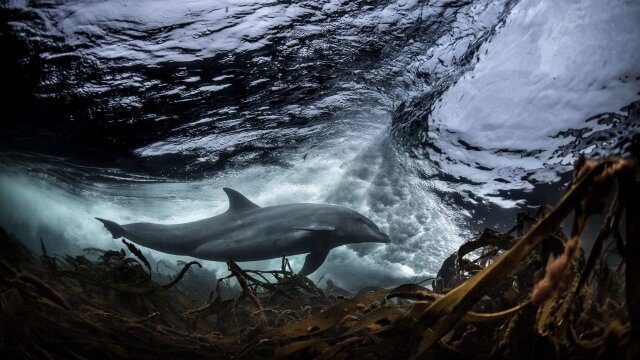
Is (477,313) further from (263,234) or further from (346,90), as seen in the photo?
(263,234)

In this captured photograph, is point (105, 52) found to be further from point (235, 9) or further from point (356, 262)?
point (356, 262)

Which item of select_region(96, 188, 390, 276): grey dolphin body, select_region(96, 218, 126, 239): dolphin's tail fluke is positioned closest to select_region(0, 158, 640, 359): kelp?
select_region(96, 188, 390, 276): grey dolphin body

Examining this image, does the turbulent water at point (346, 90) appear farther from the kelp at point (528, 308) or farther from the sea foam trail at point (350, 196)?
the kelp at point (528, 308)

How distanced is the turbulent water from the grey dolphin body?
3271 mm

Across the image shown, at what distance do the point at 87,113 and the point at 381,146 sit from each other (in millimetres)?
10655

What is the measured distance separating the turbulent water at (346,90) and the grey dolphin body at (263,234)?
3271mm

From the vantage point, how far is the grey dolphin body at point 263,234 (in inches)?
412

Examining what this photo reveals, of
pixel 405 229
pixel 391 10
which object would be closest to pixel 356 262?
pixel 405 229

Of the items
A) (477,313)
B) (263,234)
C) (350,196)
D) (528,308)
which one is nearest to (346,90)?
(263,234)

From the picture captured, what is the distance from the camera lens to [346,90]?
31.1ft

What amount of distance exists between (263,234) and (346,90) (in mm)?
5350

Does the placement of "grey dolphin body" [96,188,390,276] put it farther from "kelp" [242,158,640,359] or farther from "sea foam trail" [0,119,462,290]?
"kelp" [242,158,640,359]

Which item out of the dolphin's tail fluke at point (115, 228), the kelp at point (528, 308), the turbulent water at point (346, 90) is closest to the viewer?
the kelp at point (528, 308)

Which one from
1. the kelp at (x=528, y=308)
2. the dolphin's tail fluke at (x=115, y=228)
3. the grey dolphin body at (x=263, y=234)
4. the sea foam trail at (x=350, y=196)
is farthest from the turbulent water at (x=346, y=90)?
the kelp at (x=528, y=308)
